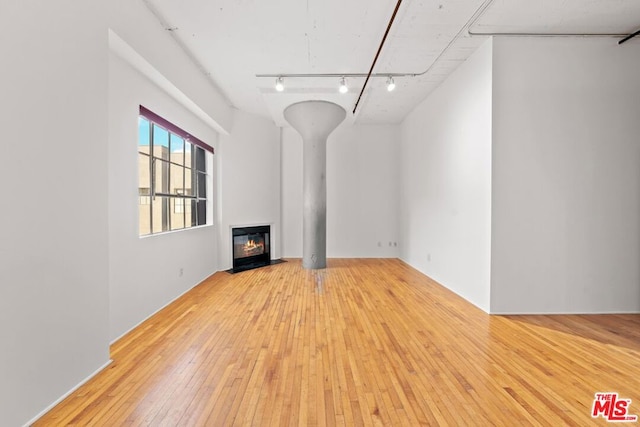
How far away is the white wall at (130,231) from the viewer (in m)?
2.64

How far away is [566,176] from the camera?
3199 millimetres

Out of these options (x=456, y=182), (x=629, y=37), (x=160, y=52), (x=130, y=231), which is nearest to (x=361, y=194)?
(x=456, y=182)

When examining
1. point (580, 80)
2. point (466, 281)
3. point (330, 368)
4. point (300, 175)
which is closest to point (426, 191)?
point (466, 281)

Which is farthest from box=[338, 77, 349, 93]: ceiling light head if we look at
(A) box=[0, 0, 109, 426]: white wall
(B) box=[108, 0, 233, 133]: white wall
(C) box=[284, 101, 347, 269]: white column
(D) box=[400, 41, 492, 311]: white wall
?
(A) box=[0, 0, 109, 426]: white wall

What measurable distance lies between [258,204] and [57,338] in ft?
14.8

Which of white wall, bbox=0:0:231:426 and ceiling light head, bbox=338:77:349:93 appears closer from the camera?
white wall, bbox=0:0:231:426

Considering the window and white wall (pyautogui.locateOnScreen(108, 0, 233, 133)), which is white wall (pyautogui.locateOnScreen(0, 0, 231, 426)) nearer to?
white wall (pyautogui.locateOnScreen(108, 0, 233, 133))

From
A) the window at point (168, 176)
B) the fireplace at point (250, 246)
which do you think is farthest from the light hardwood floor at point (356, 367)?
the fireplace at point (250, 246)

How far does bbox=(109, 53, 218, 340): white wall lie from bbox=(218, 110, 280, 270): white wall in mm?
1702

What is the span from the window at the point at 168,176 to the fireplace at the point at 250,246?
0.86 metres

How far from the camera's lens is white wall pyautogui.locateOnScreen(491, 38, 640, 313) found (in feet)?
10.5

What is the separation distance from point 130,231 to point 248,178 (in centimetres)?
321

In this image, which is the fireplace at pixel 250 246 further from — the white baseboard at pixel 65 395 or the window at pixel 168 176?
the white baseboard at pixel 65 395

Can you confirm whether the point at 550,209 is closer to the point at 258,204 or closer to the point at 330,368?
the point at 330,368
